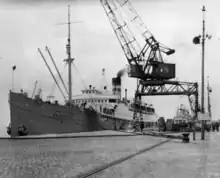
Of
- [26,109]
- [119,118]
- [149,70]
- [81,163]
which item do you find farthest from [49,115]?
[81,163]

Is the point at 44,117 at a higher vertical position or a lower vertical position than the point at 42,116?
lower

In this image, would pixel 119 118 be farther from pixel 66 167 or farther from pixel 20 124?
pixel 66 167

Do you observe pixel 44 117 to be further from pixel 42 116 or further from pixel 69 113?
pixel 69 113

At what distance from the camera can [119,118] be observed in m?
65.3

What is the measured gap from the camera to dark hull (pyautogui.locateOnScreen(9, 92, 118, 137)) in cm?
4088

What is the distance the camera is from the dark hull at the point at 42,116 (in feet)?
134

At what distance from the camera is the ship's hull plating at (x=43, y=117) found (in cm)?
4091

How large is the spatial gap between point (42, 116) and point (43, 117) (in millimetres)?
196

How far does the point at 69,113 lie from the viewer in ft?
154

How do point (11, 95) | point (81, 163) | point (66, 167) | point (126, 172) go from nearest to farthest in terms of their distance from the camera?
point (126, 172) → point (66, 167) → point (81, 163) → point (11, 95)

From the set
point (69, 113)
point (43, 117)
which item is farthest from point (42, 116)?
point (69, 113)

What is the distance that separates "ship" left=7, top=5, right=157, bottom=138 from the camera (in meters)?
41.1

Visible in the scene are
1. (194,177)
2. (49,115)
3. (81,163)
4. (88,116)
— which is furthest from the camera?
(88,116)

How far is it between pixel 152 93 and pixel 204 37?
1004 inches
